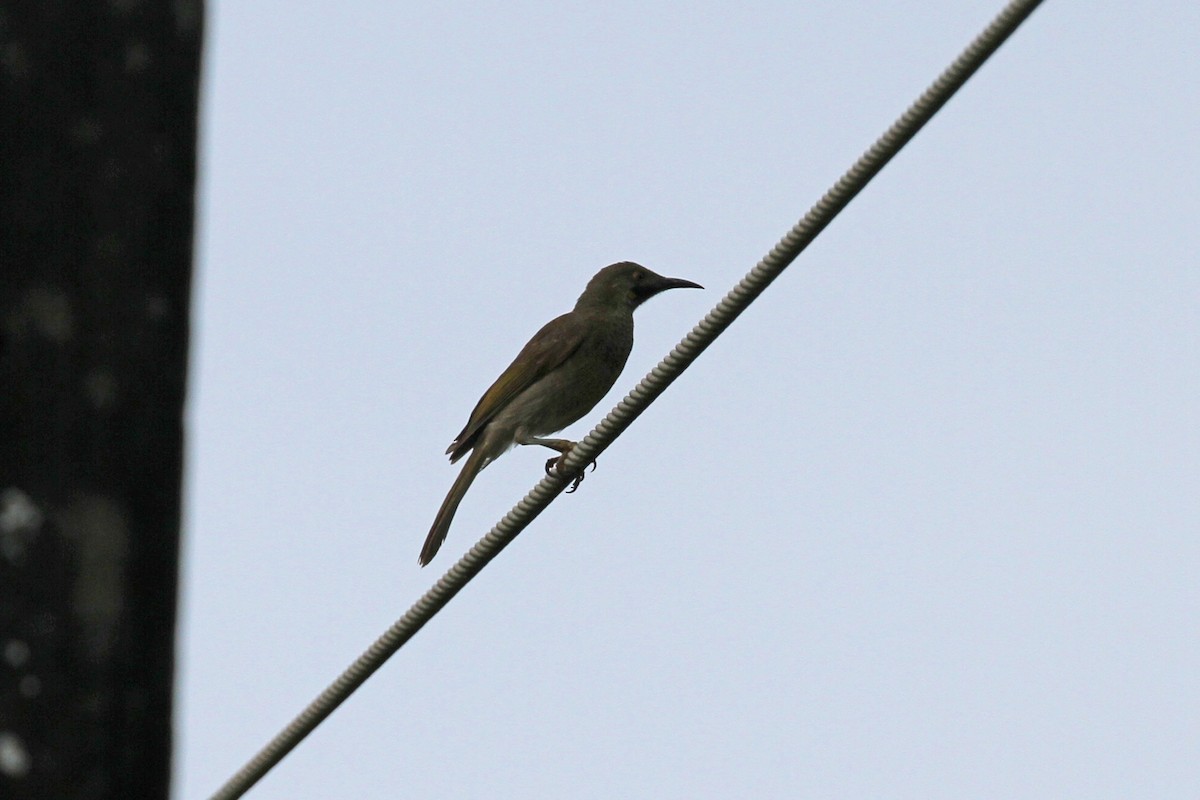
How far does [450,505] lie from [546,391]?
847 millimetres

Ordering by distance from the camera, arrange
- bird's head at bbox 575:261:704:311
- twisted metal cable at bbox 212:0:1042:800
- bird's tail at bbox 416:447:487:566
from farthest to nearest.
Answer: bird's head at bbox 575:261:704:311
bird's tail at bbox 416:447:487:566
twisted metal cable at bbox 212:0:1042:800

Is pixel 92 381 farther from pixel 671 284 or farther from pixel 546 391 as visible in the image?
pixel 671 284

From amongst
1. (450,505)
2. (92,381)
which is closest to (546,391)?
(450,505)

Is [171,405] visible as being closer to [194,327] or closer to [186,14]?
[194,327]

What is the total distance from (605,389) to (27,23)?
710 centimetres

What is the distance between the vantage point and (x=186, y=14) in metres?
1.69

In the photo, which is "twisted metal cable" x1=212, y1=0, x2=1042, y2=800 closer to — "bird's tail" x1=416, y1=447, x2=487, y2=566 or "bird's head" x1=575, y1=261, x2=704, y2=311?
"bird's tail" x1=416, y1=447, x2=487, y2=566

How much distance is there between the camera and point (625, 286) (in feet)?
30.4

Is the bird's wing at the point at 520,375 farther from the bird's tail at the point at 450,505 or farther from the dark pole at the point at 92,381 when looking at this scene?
the dark pole at the point at 92,381

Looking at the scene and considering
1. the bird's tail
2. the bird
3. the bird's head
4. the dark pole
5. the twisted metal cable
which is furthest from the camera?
the bird's head

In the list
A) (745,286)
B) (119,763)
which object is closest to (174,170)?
(119,763)

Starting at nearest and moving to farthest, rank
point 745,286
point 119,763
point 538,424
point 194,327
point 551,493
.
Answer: point 119,763, point 194,327, point 745,286, point 551,493, point 538,424

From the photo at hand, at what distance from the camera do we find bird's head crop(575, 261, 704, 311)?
9133 mm

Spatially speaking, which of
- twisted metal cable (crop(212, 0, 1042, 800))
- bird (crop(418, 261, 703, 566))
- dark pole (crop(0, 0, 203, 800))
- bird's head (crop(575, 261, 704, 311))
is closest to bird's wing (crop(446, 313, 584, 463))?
bird (crop(418, 261, 703, 566))
